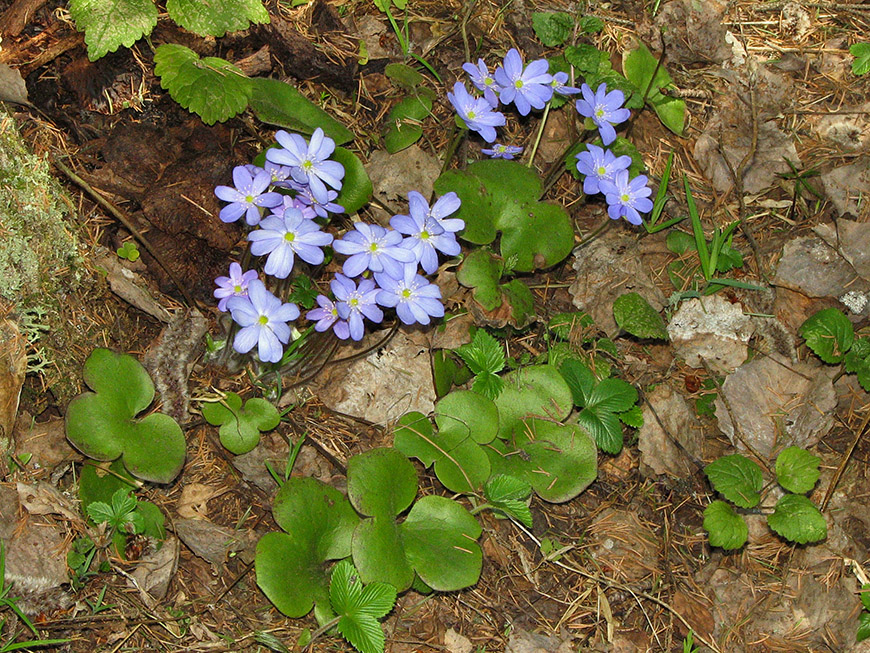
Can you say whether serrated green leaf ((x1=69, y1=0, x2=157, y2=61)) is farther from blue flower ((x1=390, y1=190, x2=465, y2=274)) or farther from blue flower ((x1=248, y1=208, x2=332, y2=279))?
blue flower ((x1=390, y1=190, x2=465, y2=274))

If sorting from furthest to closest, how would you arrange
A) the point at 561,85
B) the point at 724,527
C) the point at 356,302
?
1. the point at 561,85
2. the point at 724,527
3. the point at 356,302

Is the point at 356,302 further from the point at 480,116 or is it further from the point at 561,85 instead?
the point at 561,85

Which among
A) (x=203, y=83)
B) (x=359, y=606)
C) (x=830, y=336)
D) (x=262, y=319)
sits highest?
(x=203, y=83)

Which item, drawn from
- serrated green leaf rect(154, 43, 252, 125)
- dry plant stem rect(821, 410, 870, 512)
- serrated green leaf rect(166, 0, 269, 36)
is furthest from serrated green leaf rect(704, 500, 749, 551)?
serrated green leaf rect(166, 0, 269, 36)

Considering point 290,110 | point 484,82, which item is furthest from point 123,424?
point 484,82

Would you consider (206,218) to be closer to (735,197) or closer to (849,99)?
(735,197)

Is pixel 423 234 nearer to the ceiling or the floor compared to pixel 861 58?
nearer to the floor

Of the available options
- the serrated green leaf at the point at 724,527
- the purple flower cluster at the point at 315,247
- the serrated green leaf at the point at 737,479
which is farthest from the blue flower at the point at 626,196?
the serrated green leaf at the point at 724,527
